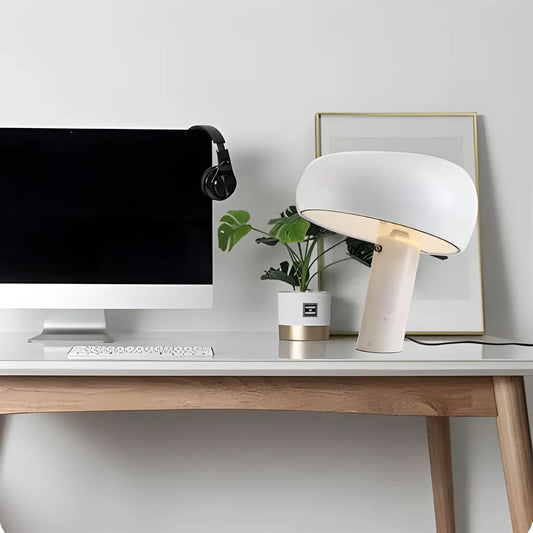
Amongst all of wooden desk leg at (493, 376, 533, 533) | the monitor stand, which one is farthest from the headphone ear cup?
wooden desk leg at (493, 376, 533, 533)

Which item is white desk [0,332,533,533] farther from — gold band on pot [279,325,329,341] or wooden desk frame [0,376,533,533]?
gold band on pot [279,325,329,341]

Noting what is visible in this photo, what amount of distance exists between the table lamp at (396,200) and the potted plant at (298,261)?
21cm

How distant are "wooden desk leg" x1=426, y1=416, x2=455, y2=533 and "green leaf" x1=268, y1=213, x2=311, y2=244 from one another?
585 mm

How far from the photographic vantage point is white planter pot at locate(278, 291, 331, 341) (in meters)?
1.45

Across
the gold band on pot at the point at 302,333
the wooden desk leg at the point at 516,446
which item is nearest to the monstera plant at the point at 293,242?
the gold band on pot at the point at 302,333

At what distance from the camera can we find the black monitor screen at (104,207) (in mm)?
1481

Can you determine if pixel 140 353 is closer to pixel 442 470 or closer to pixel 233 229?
pixel 233 229

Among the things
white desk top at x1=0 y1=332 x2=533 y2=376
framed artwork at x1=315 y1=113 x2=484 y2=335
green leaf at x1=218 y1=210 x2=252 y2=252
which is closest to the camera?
white desk top at x1=0 y1=332 x2=533 y2=376

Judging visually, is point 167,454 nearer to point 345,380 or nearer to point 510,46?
point 345,380

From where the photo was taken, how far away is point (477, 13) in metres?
1.75

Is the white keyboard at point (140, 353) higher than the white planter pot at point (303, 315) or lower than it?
lower

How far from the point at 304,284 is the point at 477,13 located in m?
0.88

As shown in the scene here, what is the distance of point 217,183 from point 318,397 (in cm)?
56

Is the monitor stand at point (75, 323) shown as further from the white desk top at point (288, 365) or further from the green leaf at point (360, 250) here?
the green leaf at point (360, 250)
